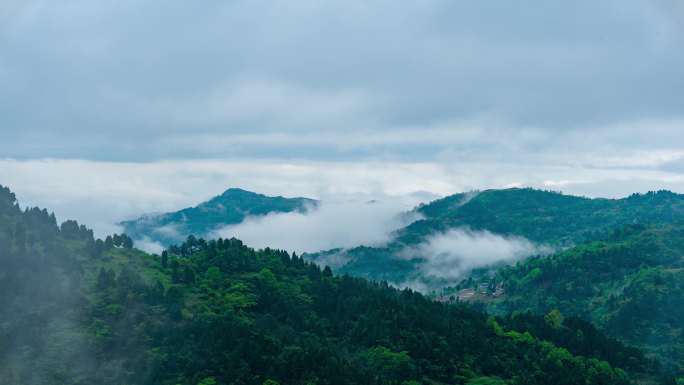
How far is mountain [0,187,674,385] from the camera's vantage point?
121m

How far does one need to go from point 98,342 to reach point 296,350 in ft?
129

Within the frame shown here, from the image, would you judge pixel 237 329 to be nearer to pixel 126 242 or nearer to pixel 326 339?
pixel 326 339

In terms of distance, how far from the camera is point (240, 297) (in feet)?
508

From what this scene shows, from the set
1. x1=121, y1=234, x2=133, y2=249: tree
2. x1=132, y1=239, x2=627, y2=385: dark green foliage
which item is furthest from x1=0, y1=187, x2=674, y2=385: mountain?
x1=121, y1=234, x2=133, y2=249: tree

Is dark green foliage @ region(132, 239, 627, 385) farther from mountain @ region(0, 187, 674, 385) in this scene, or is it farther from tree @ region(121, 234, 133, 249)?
tree @ region(121, 234, 133, 249)

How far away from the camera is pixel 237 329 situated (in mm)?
128875

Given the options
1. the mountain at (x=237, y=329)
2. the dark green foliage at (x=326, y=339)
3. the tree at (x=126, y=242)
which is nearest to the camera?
the dark green foliage at (x=326, y=339)

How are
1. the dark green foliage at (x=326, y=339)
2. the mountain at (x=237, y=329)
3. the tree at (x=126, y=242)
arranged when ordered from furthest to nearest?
the tree at (x=126, y=242) → the mountain at (x=237, y=329) → the dark green foliage at (x=326, y=339)

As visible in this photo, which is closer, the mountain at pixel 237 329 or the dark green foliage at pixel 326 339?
the dark green foliage at pixel 326 339

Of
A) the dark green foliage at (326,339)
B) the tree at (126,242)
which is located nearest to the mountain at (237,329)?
the dark green foliage at (326,339)

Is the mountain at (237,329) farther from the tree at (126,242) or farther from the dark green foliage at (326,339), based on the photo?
the tree at (126,242)

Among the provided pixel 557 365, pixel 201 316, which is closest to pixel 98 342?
pixel 201 316

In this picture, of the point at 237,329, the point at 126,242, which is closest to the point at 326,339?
the point at 237,329

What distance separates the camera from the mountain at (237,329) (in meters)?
121
